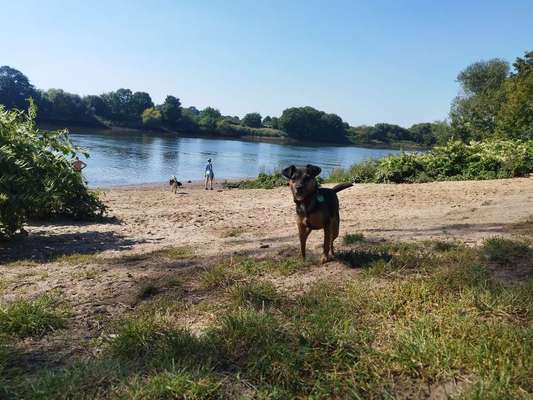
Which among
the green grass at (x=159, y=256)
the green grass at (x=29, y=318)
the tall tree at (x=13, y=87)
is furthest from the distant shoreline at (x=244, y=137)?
the green grass at (x=29, y=318)

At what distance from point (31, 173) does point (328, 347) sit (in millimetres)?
7171

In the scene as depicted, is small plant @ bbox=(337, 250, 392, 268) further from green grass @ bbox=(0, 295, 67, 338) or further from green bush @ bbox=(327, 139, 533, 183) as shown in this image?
green bush @ bbox=(327, 139, 533, 183)

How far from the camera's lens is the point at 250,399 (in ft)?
7.45

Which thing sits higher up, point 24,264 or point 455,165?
point 455,165

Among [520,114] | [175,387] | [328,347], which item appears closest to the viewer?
[175,387]

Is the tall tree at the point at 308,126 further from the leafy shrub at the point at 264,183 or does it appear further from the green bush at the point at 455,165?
the green bush at the point at 455,165

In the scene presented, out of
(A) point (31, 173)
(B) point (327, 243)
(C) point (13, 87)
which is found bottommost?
(B) point (327, 243)

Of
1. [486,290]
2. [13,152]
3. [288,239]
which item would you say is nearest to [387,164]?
[288,239]

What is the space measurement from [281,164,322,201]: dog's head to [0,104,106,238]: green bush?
501 centimetres

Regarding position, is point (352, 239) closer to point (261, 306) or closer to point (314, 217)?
point (314, 217)

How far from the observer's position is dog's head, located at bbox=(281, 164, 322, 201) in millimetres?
4594

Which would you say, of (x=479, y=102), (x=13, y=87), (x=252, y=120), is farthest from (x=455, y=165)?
(x=252, y=120)

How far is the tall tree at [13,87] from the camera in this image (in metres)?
102

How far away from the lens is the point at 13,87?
104 metres
